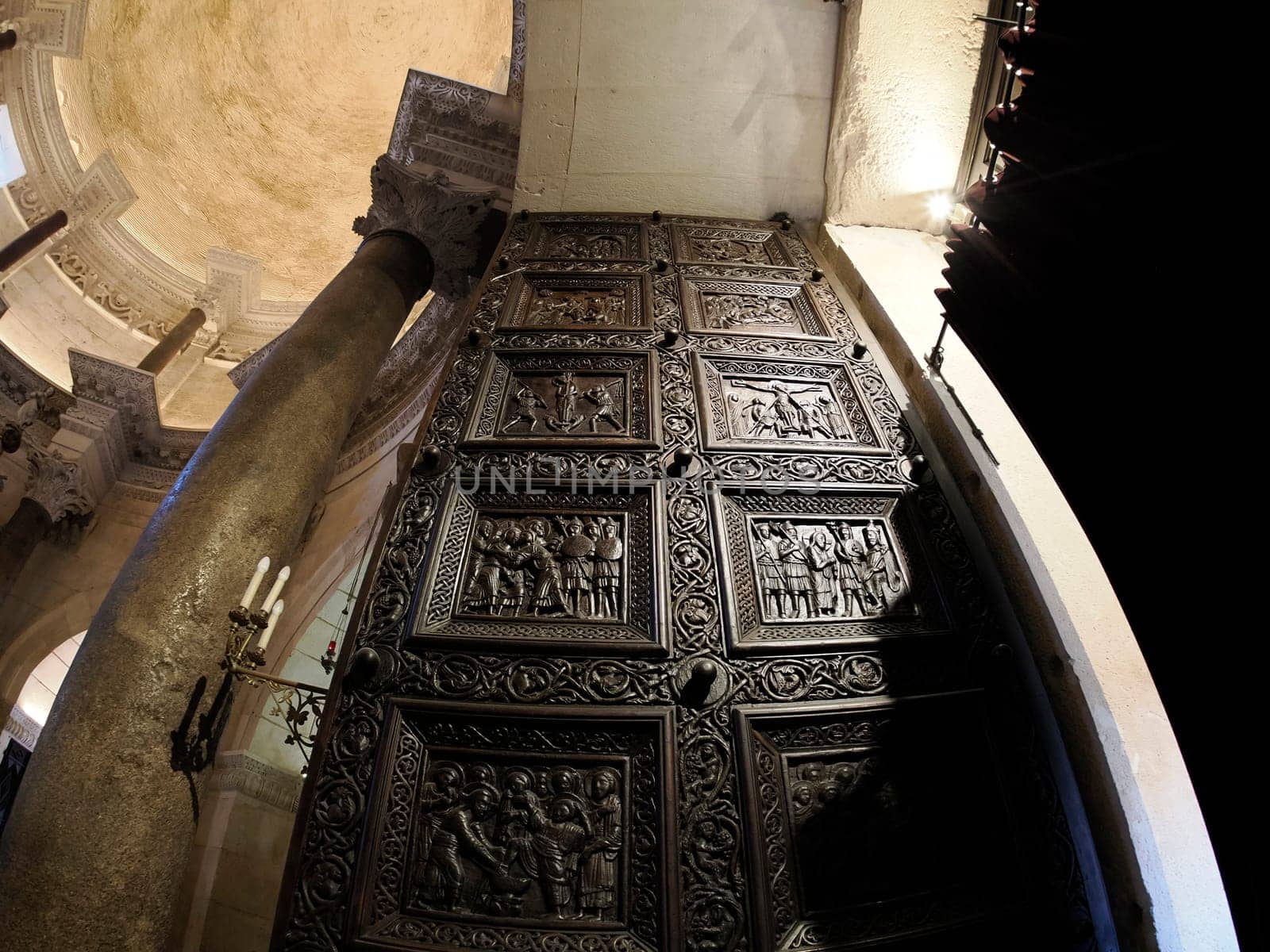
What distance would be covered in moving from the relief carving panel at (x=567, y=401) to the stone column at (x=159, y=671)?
2.14 ft

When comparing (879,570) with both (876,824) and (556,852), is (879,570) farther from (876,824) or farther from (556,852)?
(556,852)

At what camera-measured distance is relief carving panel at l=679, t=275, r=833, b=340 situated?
3.03m

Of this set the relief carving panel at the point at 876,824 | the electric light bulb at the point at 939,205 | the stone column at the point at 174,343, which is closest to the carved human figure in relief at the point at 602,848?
the relief carving panel at the point at 876,824

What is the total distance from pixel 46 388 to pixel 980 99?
27.9ft

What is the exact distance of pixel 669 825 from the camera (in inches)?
58.5

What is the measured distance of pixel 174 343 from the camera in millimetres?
7633

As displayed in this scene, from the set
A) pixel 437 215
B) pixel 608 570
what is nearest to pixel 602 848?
pixel 608 570

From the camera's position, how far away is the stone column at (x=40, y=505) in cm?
551

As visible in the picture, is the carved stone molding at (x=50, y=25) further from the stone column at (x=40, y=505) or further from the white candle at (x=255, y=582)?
the white candle at (x=255, y=582)

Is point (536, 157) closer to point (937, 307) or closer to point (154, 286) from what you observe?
point (937, 307)

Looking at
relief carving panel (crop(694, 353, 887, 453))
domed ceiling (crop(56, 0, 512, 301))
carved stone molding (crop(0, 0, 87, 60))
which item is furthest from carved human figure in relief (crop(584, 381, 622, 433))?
carved stone molding (crop(0, 0, 87, 60))

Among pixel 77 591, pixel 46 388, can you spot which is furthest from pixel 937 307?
pixel 46 388

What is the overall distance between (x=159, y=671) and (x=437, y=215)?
3.04 meters

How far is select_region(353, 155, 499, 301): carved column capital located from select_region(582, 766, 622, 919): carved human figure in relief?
3301mm
